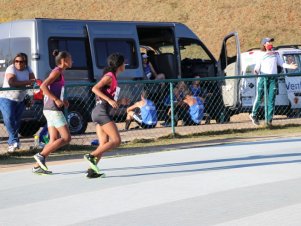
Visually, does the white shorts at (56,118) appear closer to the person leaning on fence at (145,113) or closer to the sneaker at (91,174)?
the sneaker at (91,174)

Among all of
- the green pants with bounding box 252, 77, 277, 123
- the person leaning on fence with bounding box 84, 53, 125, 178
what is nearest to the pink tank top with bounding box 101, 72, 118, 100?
the person leaning on fence with bounding box 84, 53, 125, 178

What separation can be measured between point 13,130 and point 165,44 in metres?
7.59

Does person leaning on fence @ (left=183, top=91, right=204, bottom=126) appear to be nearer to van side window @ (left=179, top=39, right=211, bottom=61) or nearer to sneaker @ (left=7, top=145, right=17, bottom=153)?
van side window @ (left=179, top=39, right=211, bottom=61)

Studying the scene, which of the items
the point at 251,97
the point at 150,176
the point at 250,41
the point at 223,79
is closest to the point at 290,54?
the point at 251,97

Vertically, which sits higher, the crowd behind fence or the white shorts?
the white shorts

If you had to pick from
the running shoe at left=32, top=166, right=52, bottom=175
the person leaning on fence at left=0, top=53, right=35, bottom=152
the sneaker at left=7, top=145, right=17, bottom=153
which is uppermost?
the person leaning on fence at left=0, top=53, right=35, bottom=152

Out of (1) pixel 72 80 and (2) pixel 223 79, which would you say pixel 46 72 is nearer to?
(1) pixel 72 80

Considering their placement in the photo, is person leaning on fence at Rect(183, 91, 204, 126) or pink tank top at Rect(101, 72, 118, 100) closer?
pink tank top at Rect(101, 72, 118, 100)

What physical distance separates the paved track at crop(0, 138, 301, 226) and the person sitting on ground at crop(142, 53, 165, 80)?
6.95 metres

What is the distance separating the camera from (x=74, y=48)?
18.1 metres

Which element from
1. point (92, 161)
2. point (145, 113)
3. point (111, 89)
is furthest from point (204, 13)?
point (92, 161)

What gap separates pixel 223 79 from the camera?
16922mm

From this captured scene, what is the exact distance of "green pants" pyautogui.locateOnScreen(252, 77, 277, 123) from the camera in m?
17.4

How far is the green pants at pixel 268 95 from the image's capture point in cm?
1736
